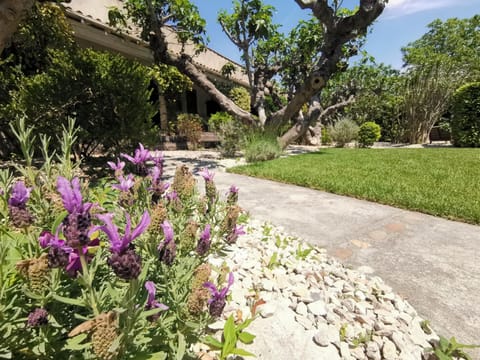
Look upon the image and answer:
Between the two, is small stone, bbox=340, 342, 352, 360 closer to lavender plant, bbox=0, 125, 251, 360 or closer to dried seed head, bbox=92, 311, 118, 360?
lavender plant, bbox=0, 125, 251, 360

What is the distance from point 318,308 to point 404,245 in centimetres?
123

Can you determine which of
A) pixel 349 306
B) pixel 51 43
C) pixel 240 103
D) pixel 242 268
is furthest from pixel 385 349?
pixel 240 103

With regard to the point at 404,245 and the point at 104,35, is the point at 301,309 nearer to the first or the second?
the point at 404,245

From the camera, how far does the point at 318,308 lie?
1.40 meters

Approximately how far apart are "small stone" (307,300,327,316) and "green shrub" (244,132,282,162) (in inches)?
233

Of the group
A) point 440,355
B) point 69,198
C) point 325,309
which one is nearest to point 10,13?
point 69,198

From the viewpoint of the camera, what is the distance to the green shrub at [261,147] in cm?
720

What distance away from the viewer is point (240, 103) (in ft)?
48.4

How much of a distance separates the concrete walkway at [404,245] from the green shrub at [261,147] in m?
3.66

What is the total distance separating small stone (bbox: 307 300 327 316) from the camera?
4.51ft

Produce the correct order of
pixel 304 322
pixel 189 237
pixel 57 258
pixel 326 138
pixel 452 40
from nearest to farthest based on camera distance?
1. pixel 57 258
2. pixel 189 237
3. pixel 304 322
4. pixel 326 138
5. pixel 452 40

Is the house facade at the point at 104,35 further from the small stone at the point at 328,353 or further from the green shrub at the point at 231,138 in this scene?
the small stone at the point at 328,353

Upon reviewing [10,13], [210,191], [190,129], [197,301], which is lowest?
[197,301]

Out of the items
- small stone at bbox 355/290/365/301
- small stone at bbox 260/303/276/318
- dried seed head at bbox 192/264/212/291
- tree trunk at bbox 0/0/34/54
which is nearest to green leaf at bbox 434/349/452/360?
small stone at bbox 355/290/365/301
